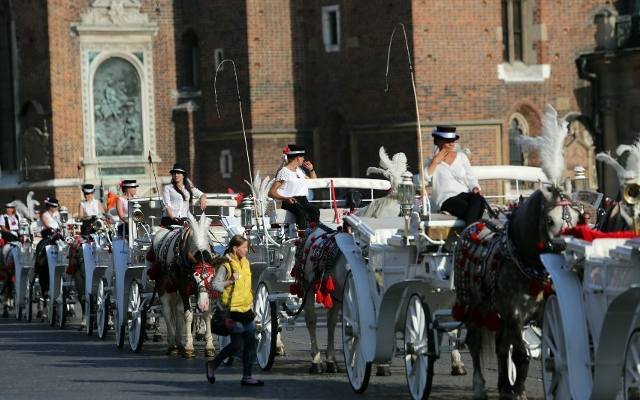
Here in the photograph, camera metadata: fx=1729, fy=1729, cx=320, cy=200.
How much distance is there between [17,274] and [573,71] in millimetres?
17156

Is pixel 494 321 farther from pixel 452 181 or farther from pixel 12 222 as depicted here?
pixel 12 222

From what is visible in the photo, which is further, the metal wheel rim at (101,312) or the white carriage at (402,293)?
the metal wheel rim at (101,312)

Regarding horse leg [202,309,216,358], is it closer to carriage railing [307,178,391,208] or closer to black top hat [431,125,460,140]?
carriage railing [307,178,391,208]

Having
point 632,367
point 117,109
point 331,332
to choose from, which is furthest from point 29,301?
point 117,109

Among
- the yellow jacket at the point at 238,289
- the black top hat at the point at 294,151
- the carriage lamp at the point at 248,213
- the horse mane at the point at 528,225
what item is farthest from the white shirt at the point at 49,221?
the horse mane at the point at 528,225

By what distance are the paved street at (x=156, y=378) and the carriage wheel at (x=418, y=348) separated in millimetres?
571

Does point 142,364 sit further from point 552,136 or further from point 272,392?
point 552,136

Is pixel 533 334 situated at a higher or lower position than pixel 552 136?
lower

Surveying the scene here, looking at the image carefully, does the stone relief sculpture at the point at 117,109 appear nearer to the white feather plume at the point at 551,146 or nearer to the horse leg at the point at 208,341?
the horse leg at the point at 208,341

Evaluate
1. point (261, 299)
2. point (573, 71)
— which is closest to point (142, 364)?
point (261, 299)

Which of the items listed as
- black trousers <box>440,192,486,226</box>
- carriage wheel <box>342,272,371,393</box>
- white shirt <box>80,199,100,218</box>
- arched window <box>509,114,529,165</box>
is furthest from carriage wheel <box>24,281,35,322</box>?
arched window <box>509,114,529,165</box>

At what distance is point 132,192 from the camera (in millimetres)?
23391

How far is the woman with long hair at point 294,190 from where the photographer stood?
17286 millimetres

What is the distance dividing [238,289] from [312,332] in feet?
4.71
